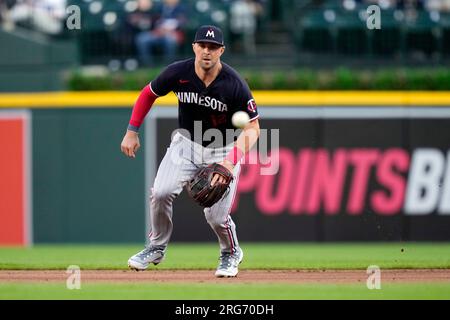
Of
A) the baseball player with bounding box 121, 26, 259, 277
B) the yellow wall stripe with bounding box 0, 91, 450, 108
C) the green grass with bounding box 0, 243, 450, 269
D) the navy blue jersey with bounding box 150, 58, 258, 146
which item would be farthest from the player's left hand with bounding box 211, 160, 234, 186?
the yellow wall stripe with bounding box 0, 91, 450, 108

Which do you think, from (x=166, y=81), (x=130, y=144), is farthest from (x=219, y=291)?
(x=166, y=81)

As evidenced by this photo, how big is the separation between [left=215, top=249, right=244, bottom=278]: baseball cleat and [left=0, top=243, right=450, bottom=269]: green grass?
73cm

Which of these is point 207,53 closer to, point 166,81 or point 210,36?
point 210,36

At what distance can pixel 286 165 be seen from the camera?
1307 centimetres

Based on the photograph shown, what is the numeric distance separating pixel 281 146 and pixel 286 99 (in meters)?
0.65

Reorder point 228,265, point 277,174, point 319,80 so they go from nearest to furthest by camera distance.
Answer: point 228,265
point 277,174
point 319,80

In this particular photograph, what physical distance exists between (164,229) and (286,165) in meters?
5.43

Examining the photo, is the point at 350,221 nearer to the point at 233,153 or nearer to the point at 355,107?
the point at 355,107

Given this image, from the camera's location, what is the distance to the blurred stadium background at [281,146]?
13.0 meters

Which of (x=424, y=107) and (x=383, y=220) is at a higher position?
(x=424, y=107)

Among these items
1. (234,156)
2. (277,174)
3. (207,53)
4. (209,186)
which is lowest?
(277,174)

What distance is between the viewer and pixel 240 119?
732 cm
